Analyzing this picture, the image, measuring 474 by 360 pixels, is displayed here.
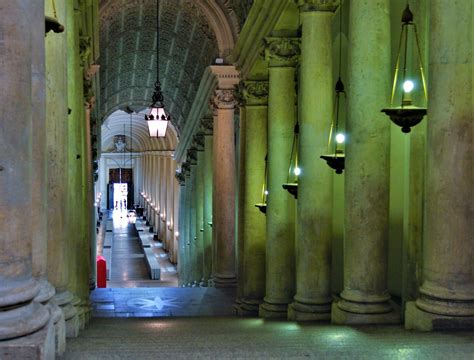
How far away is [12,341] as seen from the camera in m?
5.09

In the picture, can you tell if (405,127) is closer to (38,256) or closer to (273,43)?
(38,256)

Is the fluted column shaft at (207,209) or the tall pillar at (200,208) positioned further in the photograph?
the tall pillar at (200,208)

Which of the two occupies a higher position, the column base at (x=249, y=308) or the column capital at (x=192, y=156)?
the column capital at (x=192, y=156)

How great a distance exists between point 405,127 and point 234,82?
12134 millimetres

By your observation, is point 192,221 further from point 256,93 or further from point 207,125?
point 256,93

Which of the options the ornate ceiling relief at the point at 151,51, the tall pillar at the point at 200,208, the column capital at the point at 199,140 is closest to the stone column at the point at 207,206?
the column capital at the point at 199,140

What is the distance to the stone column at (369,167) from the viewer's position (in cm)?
887

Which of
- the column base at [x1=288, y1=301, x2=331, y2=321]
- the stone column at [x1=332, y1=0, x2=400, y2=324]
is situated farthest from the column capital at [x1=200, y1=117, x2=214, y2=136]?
the stone column at [x1=332, y1=0, x2=400, y2=324]

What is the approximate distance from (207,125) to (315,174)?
13060mm

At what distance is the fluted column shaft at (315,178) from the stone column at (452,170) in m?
3.15

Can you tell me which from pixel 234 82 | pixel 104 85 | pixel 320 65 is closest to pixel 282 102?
pixel 320 65

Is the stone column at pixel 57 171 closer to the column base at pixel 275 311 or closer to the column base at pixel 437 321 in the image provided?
the column base at pixel 437 321

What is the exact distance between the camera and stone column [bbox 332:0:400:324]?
887 centimetres

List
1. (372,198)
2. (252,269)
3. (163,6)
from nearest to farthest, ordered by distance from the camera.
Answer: (372,198)
(252,269)
(163,6)
